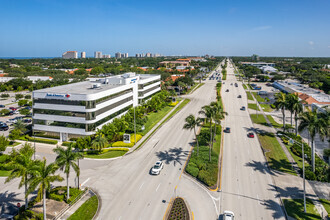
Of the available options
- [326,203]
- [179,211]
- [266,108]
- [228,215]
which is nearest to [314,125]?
[326,203]

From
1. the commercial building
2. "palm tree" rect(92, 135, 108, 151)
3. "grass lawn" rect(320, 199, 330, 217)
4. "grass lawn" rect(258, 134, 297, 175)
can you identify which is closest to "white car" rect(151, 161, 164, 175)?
"palm tree" rect(92, 135, 108, 151)

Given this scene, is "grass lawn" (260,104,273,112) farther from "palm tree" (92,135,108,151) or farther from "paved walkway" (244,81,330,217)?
"palm tree" (92,135,108,151)

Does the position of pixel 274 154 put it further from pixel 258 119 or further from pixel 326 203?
pixel 258 119

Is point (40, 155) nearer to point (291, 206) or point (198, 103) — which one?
point (291, 206)

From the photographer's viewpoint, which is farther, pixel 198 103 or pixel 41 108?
pixel 198 103

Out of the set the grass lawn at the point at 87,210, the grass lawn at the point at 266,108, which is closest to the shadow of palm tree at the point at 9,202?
the grass lawn at the point at 87,210

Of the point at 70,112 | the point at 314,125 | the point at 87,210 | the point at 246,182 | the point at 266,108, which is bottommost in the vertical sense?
the point at 87,210

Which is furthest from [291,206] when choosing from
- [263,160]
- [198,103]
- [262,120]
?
[198,103]
